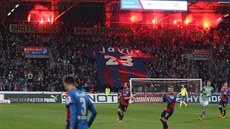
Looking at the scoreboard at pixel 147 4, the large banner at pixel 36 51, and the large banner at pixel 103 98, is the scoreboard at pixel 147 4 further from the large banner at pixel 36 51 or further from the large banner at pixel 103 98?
the large banner at pixel 36 51

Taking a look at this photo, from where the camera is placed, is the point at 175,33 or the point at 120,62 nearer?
the point at 120,62

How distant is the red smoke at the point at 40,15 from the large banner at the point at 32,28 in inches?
33.6

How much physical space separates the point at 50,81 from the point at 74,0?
32.5ft

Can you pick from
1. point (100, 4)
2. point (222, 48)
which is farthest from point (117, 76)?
point (222, 48)

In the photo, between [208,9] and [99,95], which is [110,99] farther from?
[208,9]

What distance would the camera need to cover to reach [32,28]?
210 feet

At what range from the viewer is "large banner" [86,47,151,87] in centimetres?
6334

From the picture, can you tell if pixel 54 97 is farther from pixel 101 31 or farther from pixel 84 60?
pixel 101 31

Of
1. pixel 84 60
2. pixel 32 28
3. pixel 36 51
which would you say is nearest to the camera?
pixel 36 51

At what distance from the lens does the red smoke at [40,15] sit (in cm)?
6481

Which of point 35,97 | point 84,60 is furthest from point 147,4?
Result: point 84,60

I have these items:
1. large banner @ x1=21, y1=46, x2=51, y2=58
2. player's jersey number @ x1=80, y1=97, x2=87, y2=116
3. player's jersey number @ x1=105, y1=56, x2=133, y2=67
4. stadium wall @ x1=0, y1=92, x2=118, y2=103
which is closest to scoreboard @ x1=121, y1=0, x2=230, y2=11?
stadium wall @ x1=0, y1=92, x2=118, y2=103

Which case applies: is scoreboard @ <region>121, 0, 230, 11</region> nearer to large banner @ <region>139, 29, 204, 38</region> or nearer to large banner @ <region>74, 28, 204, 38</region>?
large banner @ <region>74, 28, 204, 38</region>

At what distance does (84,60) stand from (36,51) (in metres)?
5.75
